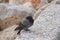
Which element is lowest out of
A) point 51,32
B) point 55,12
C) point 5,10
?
point 5,10

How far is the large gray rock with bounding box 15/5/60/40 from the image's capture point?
9.60ft

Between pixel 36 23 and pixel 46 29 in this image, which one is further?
pixel 36 23

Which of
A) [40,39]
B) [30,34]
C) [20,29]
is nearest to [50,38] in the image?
[40,39]

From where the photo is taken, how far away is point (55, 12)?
4.44 m

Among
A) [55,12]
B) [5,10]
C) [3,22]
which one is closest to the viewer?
[55,12]

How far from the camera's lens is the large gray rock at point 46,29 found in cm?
293

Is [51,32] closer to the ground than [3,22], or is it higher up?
higher up

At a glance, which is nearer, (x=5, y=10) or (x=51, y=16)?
(x=51, y=16)

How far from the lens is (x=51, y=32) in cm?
313

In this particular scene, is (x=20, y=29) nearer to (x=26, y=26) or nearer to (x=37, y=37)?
(x=26, y=26)

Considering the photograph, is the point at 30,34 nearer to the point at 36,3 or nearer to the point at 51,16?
the point at 51,16

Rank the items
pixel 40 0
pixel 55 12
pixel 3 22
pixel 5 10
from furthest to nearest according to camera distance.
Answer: pixel 40 0
pixel 5 10
pixel 3 22
pixel 55 12

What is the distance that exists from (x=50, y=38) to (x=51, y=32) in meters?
0.29

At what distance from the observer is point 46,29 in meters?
3.30
